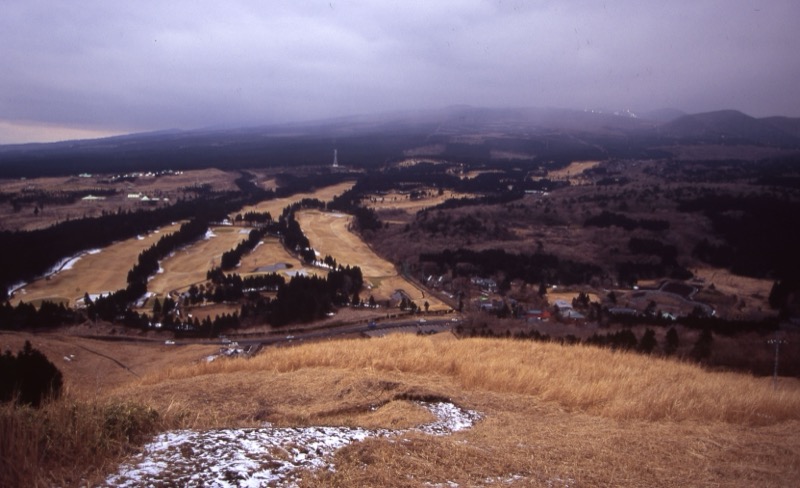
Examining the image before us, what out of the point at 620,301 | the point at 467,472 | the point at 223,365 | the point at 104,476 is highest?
the point at 104,476

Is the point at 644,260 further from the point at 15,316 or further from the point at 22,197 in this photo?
the point at 22,197

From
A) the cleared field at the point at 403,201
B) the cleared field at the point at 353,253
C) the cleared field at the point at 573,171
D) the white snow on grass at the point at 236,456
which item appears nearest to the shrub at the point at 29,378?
the white snow on grass at the point at 236,456

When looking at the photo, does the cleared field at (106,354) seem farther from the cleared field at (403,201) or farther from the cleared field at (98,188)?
the cleared field at (403,201)

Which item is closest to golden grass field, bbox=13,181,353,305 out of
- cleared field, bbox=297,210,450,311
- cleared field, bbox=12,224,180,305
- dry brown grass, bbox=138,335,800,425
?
cleared field, bbox=12,224,180,305

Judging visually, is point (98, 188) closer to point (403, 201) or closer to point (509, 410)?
point (403, 201)

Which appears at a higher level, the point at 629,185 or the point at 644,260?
the point at 629,185

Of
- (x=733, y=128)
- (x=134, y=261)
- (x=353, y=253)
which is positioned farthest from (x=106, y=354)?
(x=733, y=128)

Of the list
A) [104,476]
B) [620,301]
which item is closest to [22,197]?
[620,301]
